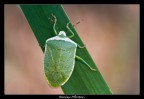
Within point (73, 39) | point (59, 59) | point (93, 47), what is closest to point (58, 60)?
point (59, 59)

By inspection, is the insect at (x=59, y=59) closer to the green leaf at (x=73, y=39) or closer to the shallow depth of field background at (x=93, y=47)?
the green leaf at (x=73, y=39)

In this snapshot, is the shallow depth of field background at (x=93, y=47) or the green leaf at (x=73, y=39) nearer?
the green leaf at (x=73, y=39)

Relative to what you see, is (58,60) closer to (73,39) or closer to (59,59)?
(59,59)

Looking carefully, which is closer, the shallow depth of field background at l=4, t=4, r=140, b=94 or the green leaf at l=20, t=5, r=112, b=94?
the green leaf at l=20, t=5, r=112, b=94

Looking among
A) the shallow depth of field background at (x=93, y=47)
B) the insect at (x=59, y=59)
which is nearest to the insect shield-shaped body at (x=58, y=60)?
the insect at (x=59, y=59)

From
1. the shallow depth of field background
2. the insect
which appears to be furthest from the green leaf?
the shallow depth of field background

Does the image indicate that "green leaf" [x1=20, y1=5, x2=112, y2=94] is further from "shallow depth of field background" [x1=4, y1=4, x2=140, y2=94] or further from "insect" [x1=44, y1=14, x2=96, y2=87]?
"shallow depth of field background" [x1=4, y1=4, x2=140, y2=94]

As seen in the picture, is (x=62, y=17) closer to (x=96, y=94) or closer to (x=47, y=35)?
(x=47, y=35)
